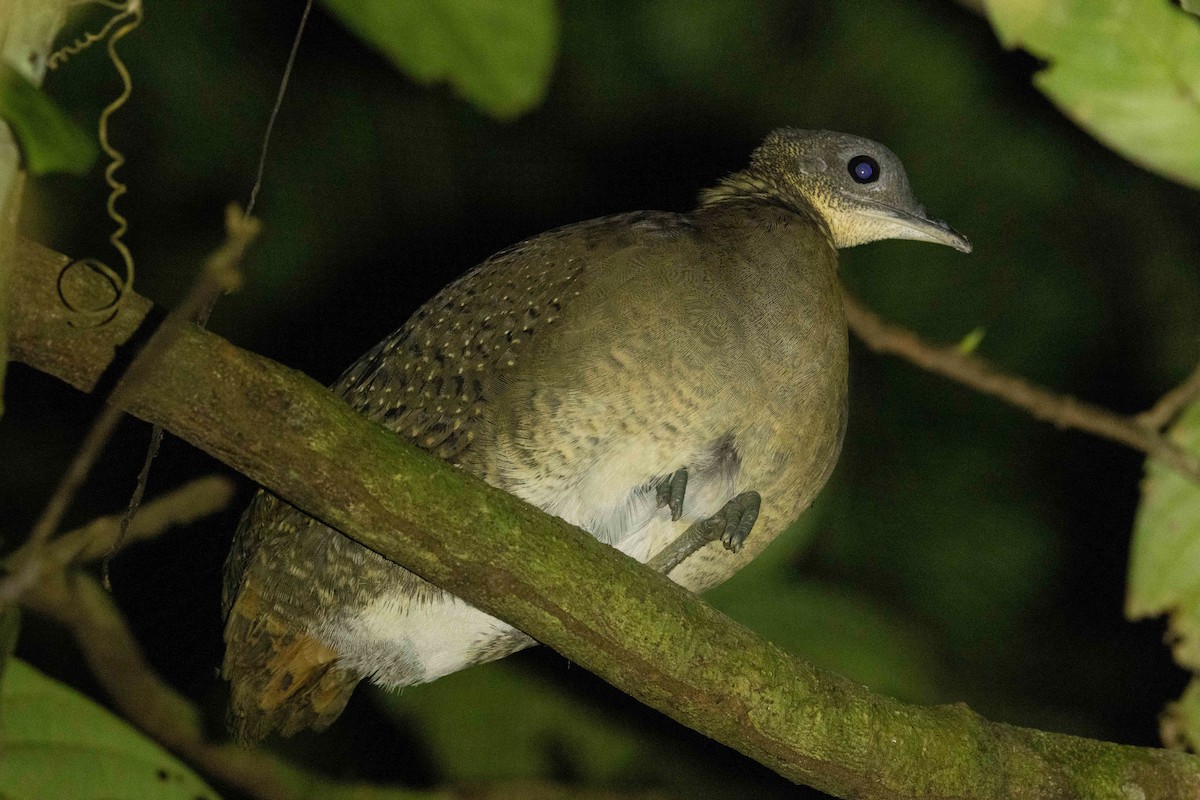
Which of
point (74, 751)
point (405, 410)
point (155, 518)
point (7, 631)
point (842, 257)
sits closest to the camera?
point (7, 631)

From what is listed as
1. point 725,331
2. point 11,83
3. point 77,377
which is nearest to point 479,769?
point 725,331

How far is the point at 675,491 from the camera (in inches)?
95.0

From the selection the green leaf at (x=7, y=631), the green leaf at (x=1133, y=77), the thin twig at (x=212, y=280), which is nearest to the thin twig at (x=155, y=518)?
the green leaf at (x=7, y=631)

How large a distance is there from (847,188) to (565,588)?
1.58 metres

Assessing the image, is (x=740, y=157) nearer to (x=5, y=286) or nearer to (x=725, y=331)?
(x=725, y=331)

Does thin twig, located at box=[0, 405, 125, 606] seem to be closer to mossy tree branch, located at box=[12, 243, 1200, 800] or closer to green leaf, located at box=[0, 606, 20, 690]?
mossy tree branch, located at box=[12, 243, 1200, 800]

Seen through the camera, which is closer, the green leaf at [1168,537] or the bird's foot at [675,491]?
the green leaf at [1168,537]

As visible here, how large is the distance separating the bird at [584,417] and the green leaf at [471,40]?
102cm

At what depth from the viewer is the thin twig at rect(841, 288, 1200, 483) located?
2.06m

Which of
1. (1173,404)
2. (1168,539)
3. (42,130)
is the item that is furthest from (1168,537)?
(42,130)

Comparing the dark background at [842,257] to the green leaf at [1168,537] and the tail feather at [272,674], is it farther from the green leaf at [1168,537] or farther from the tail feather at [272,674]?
the green leaf at [1168,537]

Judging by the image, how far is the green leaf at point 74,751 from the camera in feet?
6.09

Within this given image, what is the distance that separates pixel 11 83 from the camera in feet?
3.05

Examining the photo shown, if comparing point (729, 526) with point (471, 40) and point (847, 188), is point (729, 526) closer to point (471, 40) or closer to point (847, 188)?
point (847, 188)
